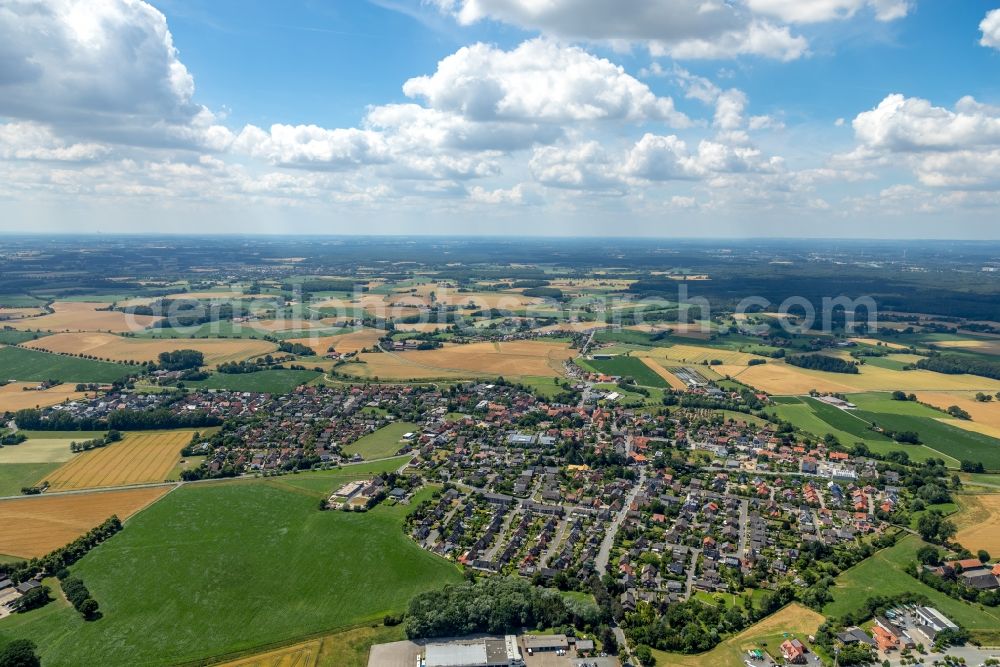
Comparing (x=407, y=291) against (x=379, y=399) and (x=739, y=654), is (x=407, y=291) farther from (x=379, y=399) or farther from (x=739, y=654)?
(x=739, y=654)

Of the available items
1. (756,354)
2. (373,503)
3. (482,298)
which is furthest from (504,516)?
(482,298)

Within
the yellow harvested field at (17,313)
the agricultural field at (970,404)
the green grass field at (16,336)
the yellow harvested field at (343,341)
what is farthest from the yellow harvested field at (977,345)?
the yellow harvested field at (17,313)

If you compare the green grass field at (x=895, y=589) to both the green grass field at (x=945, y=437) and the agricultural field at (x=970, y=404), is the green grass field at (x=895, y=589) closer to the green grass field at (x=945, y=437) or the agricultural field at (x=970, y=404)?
the green grass field at (x=945, y=437)

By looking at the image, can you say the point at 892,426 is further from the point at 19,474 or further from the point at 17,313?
the point at 17,313

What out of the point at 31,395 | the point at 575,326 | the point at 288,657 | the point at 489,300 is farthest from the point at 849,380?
the point at 31,395

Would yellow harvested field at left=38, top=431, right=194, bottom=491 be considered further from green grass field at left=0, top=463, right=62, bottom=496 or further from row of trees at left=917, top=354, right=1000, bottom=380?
row of trees at left=917, top=354, right=1000, bottom=380
